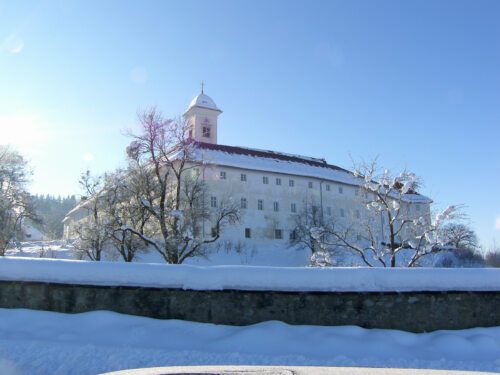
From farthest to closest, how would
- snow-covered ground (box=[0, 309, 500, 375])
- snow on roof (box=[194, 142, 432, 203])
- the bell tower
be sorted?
1. the bell tower
2. snow on roof (box=[194, 142, 432, 203])
3. snow-covered ground (box=[0, 309, 500, 375])

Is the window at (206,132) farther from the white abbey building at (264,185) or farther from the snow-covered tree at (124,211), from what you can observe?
the snow-covered tree at (124,211)

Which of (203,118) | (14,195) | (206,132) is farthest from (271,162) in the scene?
(14,195)

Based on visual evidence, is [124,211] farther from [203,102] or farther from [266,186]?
[203,102]

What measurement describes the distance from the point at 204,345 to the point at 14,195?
91.2 feet

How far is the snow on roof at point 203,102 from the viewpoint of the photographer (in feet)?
187

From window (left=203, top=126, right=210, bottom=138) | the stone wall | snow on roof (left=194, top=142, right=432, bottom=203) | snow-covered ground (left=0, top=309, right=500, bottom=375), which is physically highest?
window (left=203, top=126, right=210, bottom=138)

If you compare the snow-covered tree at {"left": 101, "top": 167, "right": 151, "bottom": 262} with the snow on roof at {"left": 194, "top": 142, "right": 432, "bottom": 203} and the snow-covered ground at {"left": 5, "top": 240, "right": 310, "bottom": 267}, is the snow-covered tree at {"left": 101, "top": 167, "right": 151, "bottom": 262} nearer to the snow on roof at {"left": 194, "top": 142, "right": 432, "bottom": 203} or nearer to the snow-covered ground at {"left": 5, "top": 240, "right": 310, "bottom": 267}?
the snow-covered ground at {"left": 5, "top": 240, "right": 310, "bottom": 267}

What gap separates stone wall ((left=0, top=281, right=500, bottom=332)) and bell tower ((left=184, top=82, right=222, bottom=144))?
154ft

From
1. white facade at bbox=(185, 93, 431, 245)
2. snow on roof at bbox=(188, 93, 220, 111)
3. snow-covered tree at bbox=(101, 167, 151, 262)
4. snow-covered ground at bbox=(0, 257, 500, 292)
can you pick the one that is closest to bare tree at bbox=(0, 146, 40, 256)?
snow-covered tree at bbox=(101, 167, 151, 262)

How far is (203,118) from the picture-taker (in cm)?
5719

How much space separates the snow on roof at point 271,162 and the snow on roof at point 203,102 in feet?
23.6

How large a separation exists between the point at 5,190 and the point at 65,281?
2552 centimetres

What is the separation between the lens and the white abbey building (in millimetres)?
48281

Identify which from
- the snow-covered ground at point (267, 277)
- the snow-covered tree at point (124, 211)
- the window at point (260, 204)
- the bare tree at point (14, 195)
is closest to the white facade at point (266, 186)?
the window at point (260, 204)
